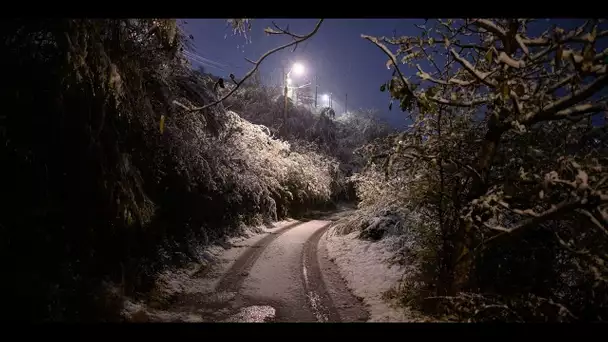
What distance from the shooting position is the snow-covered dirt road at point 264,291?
7465 mm

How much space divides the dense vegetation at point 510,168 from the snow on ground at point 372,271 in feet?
2.09

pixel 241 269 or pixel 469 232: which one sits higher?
pixel 469 232

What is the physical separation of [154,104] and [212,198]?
494 cm

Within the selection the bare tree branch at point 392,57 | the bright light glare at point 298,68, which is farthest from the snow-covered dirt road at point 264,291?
the bright light glare at point 298,68

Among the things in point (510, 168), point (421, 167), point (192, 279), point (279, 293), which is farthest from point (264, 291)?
point (510, 168)

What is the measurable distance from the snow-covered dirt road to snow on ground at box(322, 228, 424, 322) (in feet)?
1.07

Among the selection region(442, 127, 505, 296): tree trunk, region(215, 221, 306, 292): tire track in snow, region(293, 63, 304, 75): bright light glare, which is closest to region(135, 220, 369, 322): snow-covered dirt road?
region(215, 221, 306, 292): tire track in snow

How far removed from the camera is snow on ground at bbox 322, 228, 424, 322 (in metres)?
7.58

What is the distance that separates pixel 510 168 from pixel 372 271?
5983 mm

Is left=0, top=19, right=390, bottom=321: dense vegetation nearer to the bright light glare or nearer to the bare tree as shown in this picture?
the bare tree

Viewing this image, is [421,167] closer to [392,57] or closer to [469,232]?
[469,232]

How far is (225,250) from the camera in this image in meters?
13.4

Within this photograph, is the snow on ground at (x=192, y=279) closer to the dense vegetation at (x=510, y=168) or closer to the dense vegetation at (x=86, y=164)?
the dense vegetation at (x=86, y=164)

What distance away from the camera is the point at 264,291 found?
29.8 ft
